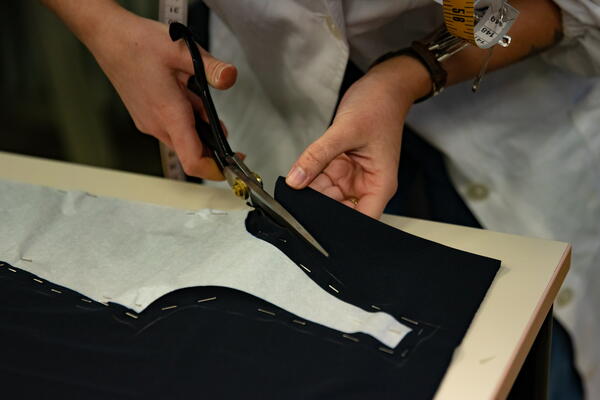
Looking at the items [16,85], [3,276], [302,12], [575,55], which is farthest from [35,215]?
[16,85]

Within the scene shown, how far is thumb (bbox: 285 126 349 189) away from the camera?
61 centimetres

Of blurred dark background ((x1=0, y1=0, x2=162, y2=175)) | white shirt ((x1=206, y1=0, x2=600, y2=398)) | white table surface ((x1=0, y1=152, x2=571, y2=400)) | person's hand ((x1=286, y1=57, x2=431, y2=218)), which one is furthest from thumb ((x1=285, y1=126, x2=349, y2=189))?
blurred dark background ((x1=0, y1=0, x2=162, y2=175))

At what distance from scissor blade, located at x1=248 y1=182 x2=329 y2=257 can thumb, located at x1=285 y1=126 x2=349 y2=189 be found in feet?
0.07

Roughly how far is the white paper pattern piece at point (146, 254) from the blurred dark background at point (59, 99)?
94 centimetres

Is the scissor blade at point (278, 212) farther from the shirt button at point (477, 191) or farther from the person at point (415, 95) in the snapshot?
the shirt button at point (477, 191)

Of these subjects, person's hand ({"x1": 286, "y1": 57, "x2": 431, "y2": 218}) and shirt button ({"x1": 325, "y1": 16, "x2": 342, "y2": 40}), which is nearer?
person's hand ({"x1": 286, "y1": 57, "x2": 431, "y2": 218})

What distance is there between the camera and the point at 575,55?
2.69 feet

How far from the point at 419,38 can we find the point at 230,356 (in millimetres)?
520

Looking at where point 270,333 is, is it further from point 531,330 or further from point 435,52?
point 435,52

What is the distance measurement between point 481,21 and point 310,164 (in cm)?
20

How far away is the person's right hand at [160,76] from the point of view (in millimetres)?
722

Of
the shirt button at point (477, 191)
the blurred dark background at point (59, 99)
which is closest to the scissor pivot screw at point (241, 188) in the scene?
the shirt button at point (477, 191)

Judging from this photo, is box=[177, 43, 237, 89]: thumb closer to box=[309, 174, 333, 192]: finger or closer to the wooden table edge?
box=[309, 174, 333, 192]: finger

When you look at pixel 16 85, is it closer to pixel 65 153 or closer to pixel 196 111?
pixel 65 153
